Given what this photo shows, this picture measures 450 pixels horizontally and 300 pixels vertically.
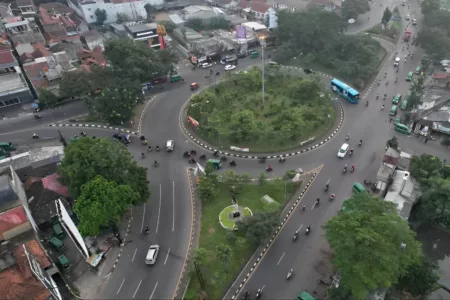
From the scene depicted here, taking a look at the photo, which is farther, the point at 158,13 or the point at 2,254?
the point at 158,13

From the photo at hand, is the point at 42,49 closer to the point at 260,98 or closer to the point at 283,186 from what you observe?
the point at 260,98

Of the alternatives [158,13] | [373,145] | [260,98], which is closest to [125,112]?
[260,98]

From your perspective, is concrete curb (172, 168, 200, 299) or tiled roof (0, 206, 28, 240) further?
tiled roof (0, 206, 28, 240)

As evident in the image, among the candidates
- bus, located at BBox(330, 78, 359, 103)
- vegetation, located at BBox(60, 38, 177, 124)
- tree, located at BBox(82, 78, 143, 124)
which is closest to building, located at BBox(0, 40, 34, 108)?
vegetation, located at BBox(60, 38, 177, 124)

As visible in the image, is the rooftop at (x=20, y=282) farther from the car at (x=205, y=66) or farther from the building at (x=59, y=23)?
A: the building at (x=59, y=23)

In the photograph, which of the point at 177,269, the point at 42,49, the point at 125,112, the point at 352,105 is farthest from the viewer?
the point at 42,49

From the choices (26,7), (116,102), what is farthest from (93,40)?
(116,102)

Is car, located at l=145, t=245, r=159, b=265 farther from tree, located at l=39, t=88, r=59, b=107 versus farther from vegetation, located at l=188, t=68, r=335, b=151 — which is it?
tree, located at l=39, t=88, r=59, b=107
